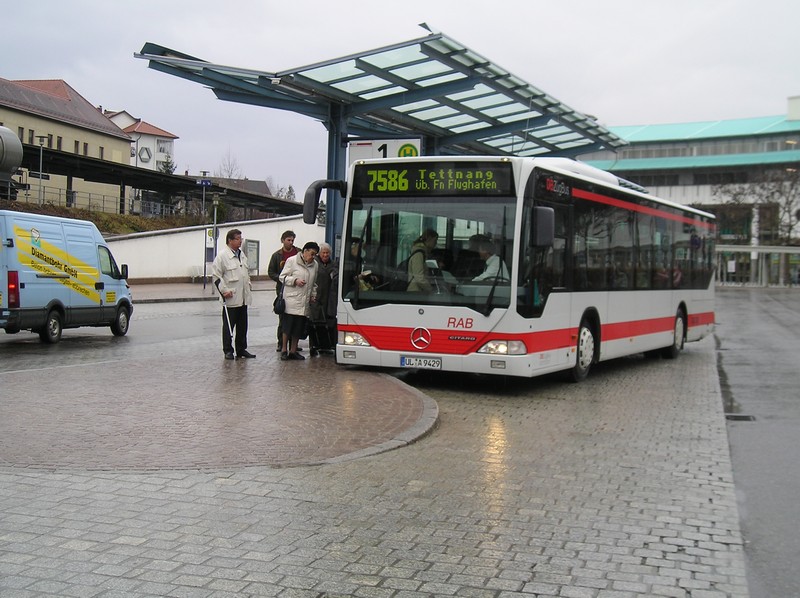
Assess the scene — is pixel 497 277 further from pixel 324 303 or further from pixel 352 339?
pixel 324 303

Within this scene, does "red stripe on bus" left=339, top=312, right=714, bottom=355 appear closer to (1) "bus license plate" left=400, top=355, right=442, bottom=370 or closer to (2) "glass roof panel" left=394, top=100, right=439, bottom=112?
(1) "bus license plate" left=400, top=355, right=442, bottom=370

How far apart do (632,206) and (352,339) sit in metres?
5.57

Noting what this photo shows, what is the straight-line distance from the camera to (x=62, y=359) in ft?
45.8

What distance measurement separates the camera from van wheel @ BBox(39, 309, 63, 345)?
649 inches

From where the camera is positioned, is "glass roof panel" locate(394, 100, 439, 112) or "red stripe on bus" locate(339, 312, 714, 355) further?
"glass roof panel" locate(394, 100, 439, 112)

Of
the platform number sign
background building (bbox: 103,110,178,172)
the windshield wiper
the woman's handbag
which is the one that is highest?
background building (bbox: 103,110,178,172)

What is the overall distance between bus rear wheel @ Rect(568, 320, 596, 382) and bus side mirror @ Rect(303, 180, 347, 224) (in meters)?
3.87

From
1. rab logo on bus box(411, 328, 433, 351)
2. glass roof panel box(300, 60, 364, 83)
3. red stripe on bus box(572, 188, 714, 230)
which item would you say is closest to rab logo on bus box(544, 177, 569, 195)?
red stripe on bus box(572, 188, 714, 230)

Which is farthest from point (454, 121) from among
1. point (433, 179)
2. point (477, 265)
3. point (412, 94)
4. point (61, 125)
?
point (61, 125)

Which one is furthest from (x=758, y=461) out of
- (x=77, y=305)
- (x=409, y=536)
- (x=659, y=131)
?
(x=659, y=131)

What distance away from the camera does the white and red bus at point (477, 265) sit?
429 inches

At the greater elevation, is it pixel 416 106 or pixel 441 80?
pixel 441 80

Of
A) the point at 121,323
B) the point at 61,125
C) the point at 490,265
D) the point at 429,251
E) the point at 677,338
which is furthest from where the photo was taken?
the point at 61,125

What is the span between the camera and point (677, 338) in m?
17.4
